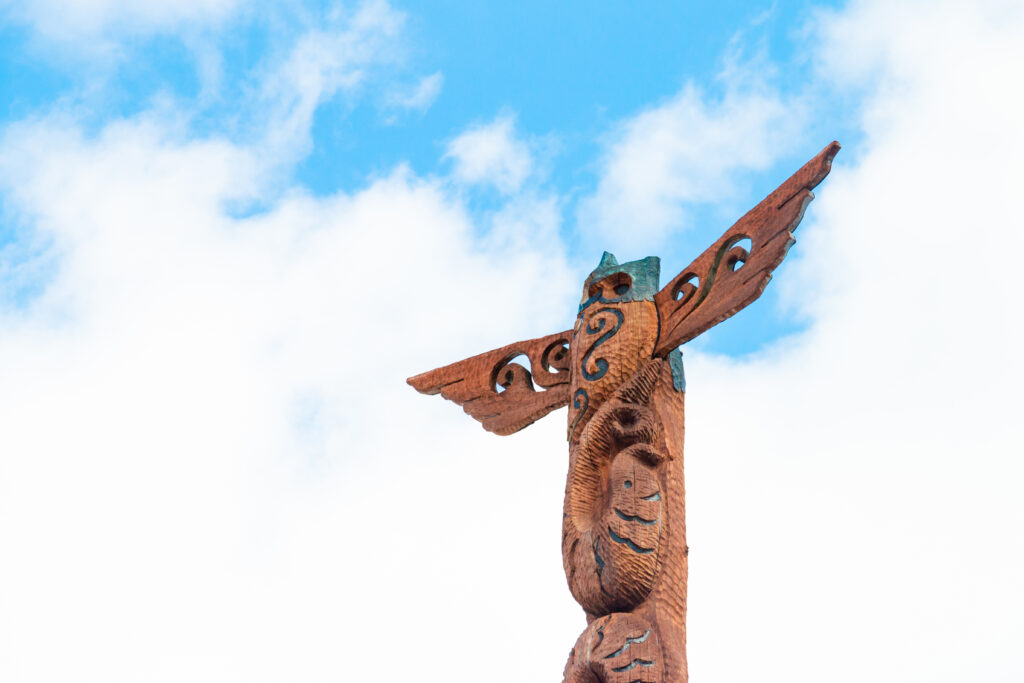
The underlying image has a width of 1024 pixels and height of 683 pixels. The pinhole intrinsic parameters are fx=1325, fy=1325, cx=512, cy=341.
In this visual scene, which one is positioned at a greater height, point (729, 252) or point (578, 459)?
point (729, 252)

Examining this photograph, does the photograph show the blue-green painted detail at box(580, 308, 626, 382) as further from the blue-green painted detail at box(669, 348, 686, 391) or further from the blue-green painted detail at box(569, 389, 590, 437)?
the blue-green painted detail at box(669, 348, 686, 391)

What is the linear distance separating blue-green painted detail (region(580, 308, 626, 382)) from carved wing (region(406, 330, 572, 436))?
1.27 ft

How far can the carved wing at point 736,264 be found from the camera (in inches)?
225

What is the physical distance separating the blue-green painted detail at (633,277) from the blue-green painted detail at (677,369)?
30cm

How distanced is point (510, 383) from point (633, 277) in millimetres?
939

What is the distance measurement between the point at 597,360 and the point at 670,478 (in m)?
0.78

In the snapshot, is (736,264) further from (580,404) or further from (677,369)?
(580,404)

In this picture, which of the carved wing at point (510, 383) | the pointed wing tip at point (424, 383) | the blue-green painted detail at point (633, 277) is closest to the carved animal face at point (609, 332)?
the blue-green painted detail at point (633, 277)

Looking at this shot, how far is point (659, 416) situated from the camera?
5766 millimetres

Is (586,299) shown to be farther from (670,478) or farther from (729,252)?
(670,478)

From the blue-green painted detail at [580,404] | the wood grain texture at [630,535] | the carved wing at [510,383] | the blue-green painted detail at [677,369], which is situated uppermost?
the carved wing at [510,383]

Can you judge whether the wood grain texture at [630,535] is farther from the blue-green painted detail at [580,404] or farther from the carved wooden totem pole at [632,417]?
the blue-green painted detail at [580,404]

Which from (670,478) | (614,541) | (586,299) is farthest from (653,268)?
(614,541)

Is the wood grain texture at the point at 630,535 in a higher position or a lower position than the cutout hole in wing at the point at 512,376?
lower
